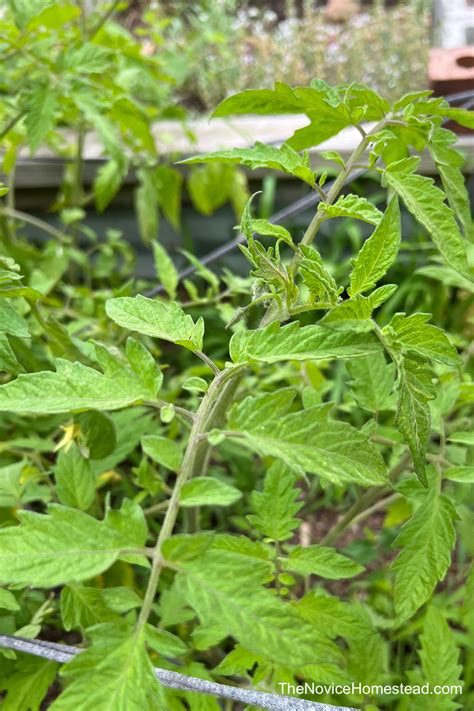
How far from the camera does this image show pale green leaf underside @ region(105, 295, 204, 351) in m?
0.65

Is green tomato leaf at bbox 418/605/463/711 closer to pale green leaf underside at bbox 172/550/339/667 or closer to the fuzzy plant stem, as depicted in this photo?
pale green leaf underside at bbox 172/550/339/667

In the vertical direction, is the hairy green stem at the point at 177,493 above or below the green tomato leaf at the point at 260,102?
below

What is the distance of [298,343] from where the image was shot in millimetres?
612

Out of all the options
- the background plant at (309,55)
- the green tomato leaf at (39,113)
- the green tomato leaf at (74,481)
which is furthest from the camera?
the background plant at (309,55)

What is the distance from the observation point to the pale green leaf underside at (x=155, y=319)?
0.65 metres

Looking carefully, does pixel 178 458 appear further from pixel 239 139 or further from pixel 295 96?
pixel 239 139

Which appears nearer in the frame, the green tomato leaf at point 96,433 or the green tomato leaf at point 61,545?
the green tomato leaf at point 61,545

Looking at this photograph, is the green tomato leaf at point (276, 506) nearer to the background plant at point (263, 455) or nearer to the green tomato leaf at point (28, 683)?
the background plant at point (263, 455)

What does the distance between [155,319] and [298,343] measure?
138 mm

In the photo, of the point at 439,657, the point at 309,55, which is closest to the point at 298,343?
the point at 439,657

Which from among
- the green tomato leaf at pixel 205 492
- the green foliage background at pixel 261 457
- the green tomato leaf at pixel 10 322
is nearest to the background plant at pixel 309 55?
the green foliage background at pixel 261 457

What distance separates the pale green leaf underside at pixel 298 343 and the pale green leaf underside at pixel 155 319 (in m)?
0.05

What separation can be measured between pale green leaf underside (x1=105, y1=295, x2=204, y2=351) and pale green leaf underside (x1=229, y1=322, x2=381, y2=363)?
2.1 inches

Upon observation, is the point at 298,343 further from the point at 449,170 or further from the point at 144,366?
the point at 449,170
